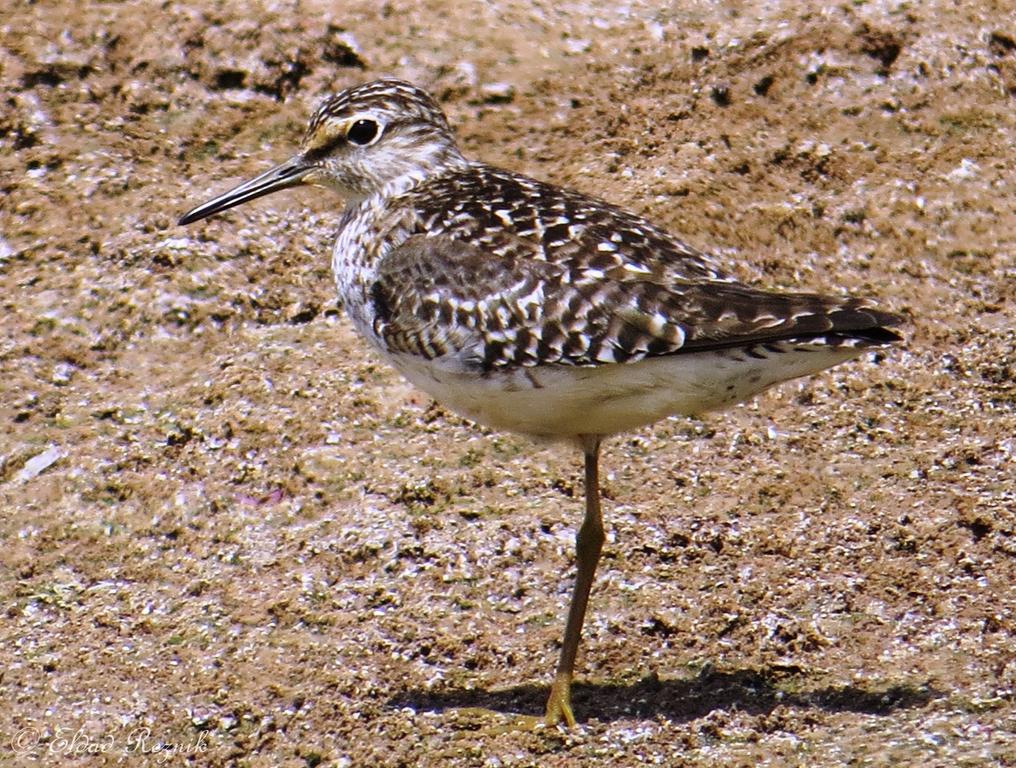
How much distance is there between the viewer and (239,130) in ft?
34.5

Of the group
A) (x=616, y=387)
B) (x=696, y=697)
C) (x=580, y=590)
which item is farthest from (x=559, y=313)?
(x=696, y=697)

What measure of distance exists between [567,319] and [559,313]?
0.05 metres

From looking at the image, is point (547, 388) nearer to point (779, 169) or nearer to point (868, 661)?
point (868, 661)

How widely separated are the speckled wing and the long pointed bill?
3.79 ft

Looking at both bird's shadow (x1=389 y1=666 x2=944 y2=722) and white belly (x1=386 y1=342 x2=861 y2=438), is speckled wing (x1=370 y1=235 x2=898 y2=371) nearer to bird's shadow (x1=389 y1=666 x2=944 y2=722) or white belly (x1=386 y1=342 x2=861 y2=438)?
white belly (x1=386 y1=342 x2=861 y2=438)

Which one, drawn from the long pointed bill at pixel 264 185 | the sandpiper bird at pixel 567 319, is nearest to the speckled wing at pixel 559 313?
the sandpiper bird at pixel 567 319

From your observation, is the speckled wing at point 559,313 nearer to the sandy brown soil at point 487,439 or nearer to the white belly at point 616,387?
the white belly at point 616,387

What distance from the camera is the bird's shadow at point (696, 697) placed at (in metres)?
6.66

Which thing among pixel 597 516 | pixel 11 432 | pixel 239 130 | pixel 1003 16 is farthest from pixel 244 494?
pixel 1003 16

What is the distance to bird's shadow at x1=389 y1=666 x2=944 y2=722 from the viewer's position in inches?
262

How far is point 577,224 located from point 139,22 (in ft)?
15.7

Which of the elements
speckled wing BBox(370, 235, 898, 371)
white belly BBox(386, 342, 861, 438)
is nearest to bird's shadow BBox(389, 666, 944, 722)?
white belly BBox(386, 342, 861, 438)

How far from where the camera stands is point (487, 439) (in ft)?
28.4

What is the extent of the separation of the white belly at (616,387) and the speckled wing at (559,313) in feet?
0.19
